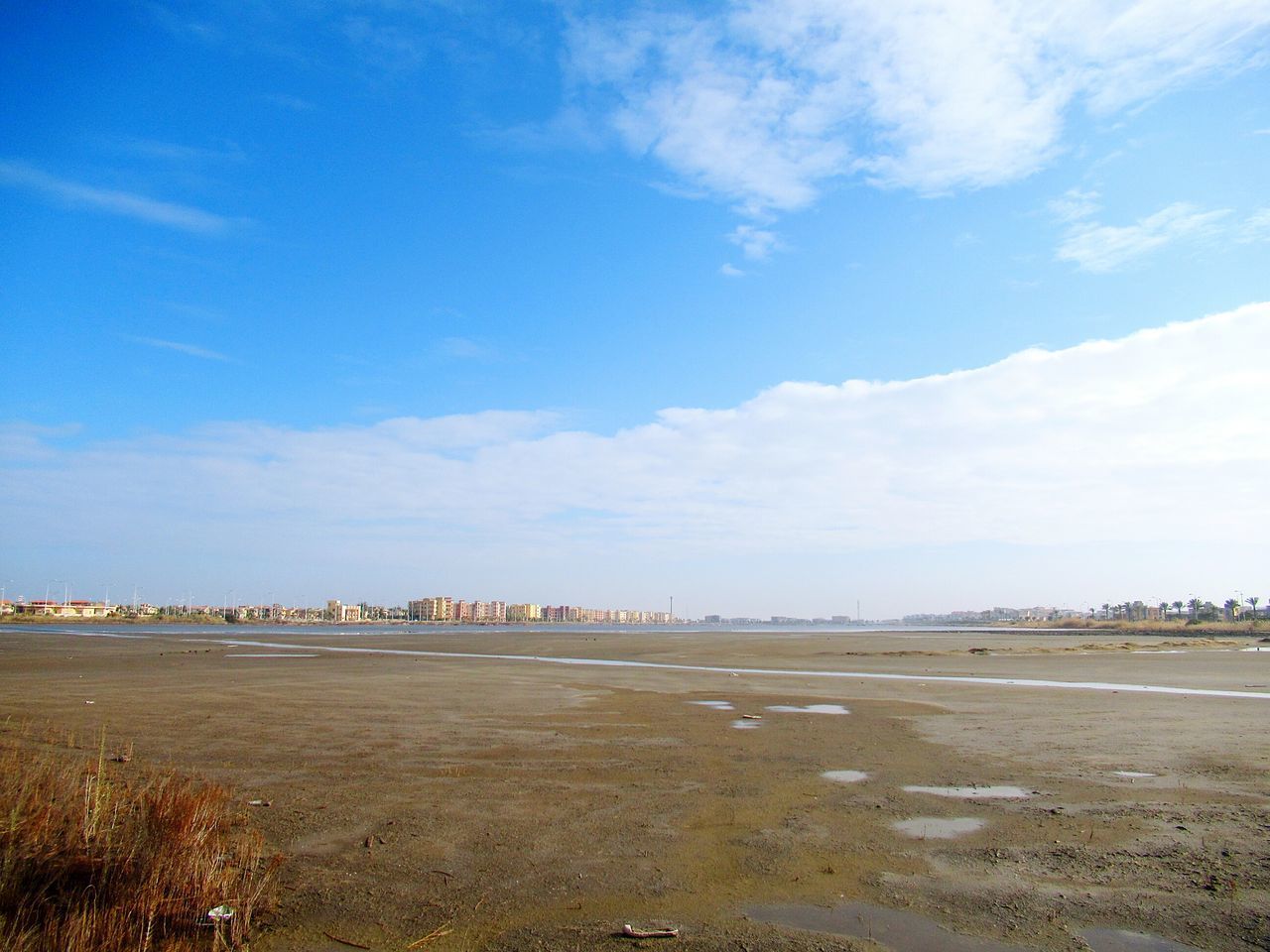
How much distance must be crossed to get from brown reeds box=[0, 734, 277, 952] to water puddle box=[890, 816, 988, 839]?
234 inches

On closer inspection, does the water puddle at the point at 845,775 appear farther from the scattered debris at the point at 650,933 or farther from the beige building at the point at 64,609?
the beige building at the point at 64,609

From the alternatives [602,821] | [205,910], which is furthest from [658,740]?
[205,910]

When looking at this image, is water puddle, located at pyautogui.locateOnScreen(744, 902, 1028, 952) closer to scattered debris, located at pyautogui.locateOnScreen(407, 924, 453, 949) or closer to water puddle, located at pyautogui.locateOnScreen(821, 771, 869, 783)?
scattered debris, located at pyautogui.locateOnScreen(407, 924, 453, 949)

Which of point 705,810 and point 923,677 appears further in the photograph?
point 923,677

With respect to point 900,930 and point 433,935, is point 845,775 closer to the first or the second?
point 900,930

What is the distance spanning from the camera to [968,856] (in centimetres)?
674

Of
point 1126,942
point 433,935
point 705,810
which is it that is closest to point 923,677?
point 705,810

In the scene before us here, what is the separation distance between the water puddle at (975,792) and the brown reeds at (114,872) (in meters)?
7.34

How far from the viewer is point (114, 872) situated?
192 inches

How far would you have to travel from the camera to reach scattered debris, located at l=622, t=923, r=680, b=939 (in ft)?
16.6

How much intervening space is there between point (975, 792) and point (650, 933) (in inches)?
228

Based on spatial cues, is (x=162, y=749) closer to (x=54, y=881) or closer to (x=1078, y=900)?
(x=54, y=881)

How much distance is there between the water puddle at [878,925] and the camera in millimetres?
4992

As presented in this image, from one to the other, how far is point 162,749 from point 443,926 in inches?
317
